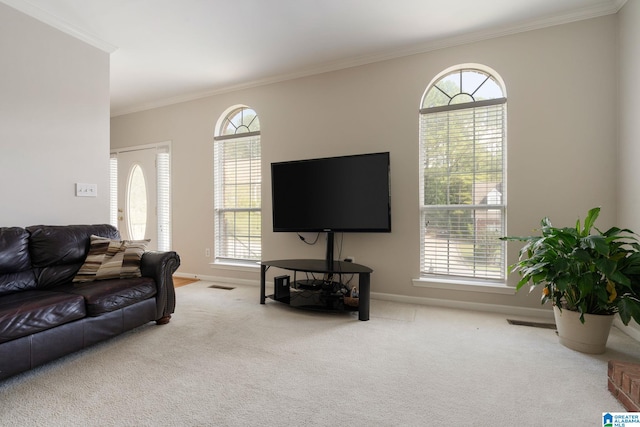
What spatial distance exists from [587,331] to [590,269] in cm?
45

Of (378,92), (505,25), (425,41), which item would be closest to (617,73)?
(505,25)

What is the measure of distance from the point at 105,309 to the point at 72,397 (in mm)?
660

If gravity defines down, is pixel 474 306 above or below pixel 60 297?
below

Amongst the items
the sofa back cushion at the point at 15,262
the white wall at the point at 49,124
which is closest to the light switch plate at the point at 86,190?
the white wall at the point at 49,124

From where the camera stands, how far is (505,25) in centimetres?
289

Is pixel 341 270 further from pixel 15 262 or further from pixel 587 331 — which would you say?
pixel 15 262

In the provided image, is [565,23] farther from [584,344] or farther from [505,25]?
[584,344]

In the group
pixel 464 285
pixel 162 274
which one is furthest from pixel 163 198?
pixel 464 285

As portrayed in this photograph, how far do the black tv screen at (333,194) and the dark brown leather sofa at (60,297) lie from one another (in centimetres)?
138

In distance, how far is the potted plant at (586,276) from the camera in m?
1.93

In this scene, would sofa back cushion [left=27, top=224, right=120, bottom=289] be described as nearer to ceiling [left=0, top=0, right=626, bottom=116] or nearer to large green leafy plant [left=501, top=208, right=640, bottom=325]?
ceiling [left=0, top=0, right=626, bottom=116]

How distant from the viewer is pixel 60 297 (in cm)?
201

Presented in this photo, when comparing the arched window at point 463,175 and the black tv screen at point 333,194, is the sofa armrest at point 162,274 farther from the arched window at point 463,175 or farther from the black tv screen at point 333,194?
the arched window at point 463,175

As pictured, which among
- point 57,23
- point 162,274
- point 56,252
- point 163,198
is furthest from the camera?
point 163,198
